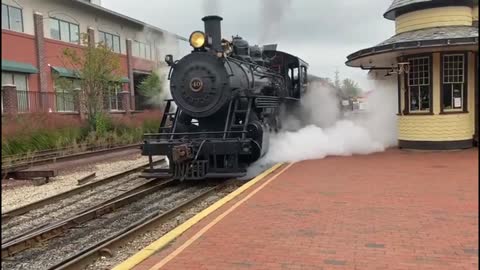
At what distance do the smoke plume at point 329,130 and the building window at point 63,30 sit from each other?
54.6 feet

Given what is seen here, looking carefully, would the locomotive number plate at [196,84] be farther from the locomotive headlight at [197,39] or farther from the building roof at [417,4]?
the building roof at [417,4]

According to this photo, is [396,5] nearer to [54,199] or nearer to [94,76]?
[54,199]

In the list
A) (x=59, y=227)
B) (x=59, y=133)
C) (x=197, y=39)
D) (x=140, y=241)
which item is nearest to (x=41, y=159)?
(x=59, y=133)

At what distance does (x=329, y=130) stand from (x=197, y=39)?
6.56 meters

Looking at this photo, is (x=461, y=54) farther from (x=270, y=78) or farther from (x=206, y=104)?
(x=206, y=104)

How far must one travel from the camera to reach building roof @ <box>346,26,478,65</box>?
38.5 ft

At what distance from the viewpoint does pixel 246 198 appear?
7.32 meters

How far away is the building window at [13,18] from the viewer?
23.4m

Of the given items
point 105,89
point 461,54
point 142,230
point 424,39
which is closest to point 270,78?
point 424,39

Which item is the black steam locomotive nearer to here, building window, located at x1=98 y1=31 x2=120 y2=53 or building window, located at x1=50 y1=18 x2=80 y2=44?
building window, located at x1=50 y1=18 x2=80 y2=44

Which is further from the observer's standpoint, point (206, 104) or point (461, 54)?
point (461, 54)

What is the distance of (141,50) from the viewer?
123 feet

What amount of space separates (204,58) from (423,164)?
18.4 ft

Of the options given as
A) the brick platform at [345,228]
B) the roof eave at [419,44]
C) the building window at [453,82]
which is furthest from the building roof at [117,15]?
the brick platform at [345,228]
